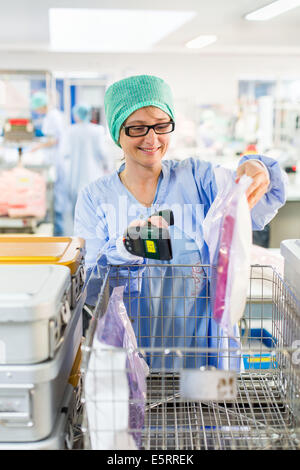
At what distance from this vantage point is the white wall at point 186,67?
9055 mm

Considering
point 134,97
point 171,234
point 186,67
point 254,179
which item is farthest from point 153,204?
point 186,67

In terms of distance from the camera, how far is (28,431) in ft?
2.77

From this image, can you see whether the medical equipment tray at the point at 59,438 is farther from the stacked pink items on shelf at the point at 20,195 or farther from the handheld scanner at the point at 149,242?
the stacked pink items on shelf at the point at 20,195

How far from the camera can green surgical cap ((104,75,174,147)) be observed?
158 cm

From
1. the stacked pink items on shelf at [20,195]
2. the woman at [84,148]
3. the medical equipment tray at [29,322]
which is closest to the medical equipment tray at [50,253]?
the medical equipment tray at [29,322]

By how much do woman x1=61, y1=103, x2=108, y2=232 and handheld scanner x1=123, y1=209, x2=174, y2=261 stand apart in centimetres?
496

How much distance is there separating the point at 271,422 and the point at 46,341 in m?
0.52

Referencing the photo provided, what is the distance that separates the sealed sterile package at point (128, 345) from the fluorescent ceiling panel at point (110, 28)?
14.6 feet

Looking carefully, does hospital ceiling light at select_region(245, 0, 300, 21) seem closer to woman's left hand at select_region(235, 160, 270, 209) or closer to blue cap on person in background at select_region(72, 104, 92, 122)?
blue cap on person in background at select_region(72, 104, 92, 122)

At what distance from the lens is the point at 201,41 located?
7.26 m

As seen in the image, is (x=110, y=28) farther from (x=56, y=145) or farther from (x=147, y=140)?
(x=147, y=140)

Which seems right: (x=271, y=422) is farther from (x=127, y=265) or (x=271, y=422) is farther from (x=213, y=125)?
(x=213, y=125)

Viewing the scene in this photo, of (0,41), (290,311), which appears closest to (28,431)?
(290,311)

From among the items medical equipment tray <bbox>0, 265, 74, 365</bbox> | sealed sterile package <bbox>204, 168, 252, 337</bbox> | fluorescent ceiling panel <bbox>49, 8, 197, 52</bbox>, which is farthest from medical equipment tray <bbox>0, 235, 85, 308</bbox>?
fluorescent ceiling panel <bbox>49, 8, 197, 52</bbox>
